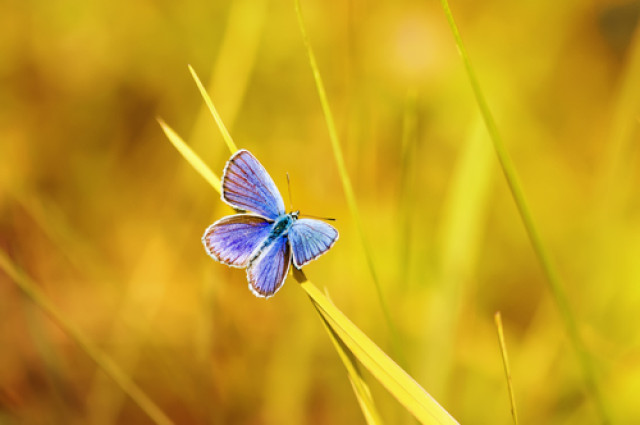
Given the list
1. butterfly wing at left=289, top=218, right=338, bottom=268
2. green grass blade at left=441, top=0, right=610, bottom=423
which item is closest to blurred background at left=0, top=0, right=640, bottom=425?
butterfly wing at left=289, top=218, right=338, bottom=268

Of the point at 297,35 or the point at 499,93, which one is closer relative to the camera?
the point at 499,93

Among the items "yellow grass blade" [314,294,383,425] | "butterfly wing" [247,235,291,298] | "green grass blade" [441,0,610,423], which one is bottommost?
"yellow grass blade" [314,294,383,425]

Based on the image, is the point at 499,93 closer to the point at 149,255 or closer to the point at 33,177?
the point at 149,255

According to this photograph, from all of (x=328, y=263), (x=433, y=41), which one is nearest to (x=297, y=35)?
(x=433, y=41)

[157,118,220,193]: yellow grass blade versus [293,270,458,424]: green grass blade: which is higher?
[157,118,220,193]: yellow grass blade

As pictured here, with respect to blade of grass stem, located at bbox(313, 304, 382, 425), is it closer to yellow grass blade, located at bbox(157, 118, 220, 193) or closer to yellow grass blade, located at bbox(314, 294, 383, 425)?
yellow grass blade, located at bbox(314, 294, 383, 425)

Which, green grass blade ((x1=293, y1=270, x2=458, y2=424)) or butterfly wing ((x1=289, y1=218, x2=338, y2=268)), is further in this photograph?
butterfly wing ((x1=289, y1=218, x2=338, y2=268))
